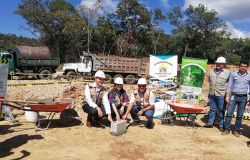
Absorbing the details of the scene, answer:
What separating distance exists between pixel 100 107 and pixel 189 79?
3.73 metres

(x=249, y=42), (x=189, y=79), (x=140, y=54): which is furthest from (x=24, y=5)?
(x=249, y=42)

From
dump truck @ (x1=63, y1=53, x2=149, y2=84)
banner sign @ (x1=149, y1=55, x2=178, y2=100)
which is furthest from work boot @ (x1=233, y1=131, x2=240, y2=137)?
dump truck @ (x1=63, y1=53, x2=149, y2=84)

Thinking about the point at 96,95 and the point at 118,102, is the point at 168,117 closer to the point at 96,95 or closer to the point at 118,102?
the point at 118,102

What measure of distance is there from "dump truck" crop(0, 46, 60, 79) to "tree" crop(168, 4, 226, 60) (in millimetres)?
28214

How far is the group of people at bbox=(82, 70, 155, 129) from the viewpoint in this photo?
26.1ft

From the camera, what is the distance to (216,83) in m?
8.52

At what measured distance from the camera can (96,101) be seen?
820 cm

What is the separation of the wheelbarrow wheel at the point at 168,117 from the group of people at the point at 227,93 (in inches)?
39.6

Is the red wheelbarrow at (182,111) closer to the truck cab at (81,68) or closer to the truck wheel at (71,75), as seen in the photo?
the truck cab at (81,68)

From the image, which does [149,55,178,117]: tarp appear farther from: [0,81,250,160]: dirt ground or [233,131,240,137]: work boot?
[233,131,240,137]: work boot

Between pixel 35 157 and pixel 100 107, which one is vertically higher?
pixel 100 107

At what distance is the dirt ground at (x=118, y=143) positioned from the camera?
6281mm

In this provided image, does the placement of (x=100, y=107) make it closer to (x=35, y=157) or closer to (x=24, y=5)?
(x=35, y=157)

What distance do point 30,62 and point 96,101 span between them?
15000mm
